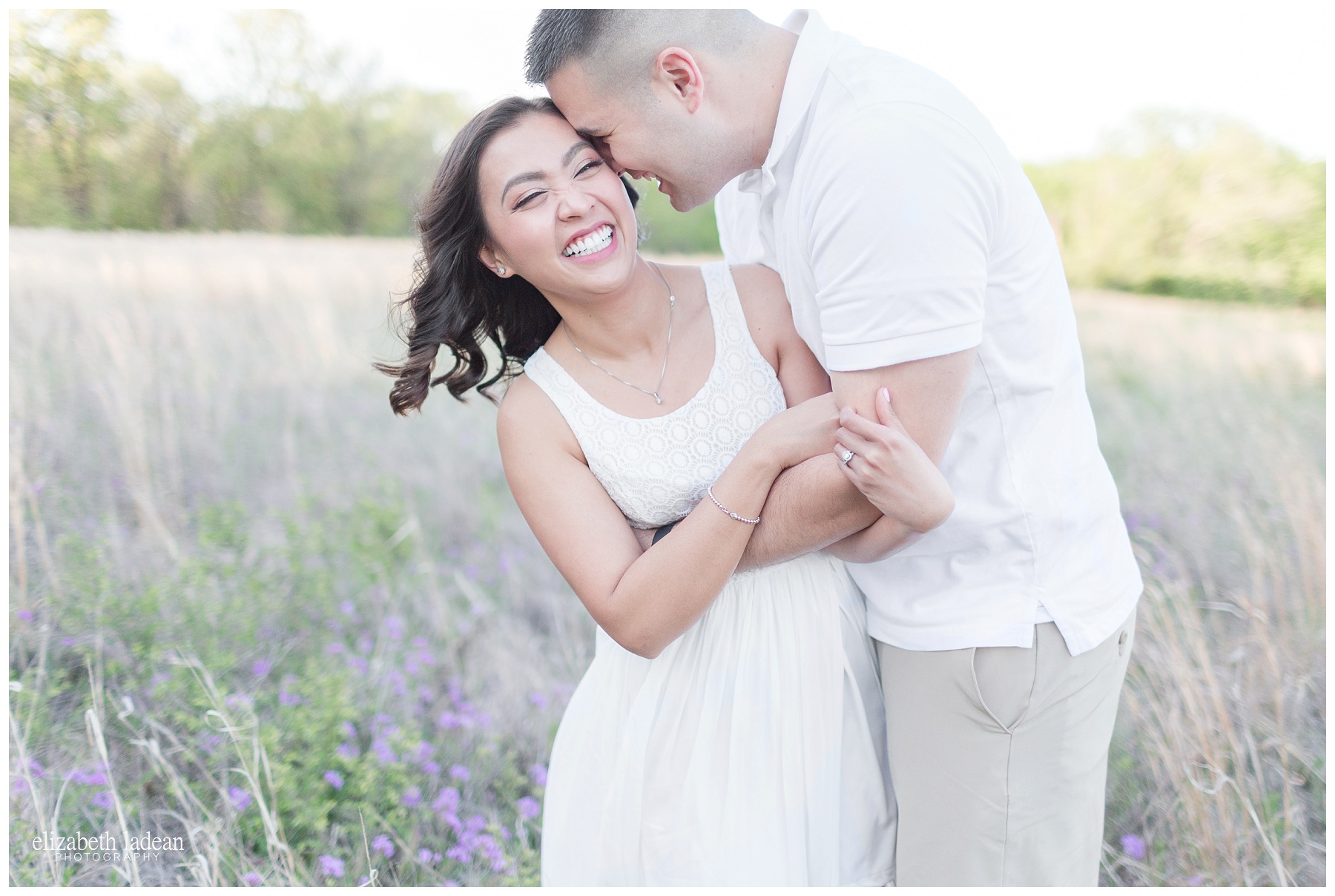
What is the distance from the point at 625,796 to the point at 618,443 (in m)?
0.80

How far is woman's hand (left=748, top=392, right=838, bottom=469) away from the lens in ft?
5.21

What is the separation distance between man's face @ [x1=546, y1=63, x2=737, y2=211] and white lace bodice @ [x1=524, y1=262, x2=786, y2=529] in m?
0.38

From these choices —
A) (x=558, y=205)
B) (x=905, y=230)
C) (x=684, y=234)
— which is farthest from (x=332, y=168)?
(x=905, y=230)

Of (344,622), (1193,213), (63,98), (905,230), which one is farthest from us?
(1193,213)

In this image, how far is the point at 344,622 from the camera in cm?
333

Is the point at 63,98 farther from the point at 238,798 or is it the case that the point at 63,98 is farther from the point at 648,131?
the point at 648,131

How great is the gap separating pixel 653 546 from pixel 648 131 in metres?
0.88

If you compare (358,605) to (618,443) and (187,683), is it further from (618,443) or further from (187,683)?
(618,443)

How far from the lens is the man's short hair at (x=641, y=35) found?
1.65m

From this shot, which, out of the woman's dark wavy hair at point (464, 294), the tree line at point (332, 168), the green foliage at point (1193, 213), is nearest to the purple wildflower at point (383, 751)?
the woman's dark wavy hair at point (464, 294)

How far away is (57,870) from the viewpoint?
2.17 m

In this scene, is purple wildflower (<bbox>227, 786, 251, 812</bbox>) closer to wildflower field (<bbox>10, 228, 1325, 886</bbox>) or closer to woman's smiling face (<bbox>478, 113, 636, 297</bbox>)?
wildflower field (<bbox>10, 228, 1325, 886</bbox>)

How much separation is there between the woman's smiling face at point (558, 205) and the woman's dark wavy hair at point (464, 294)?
54mm

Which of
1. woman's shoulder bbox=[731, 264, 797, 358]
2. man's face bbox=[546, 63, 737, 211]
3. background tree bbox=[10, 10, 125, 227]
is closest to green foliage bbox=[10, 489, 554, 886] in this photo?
woman's shoulder bbox=[731, 264, 797, 358]
